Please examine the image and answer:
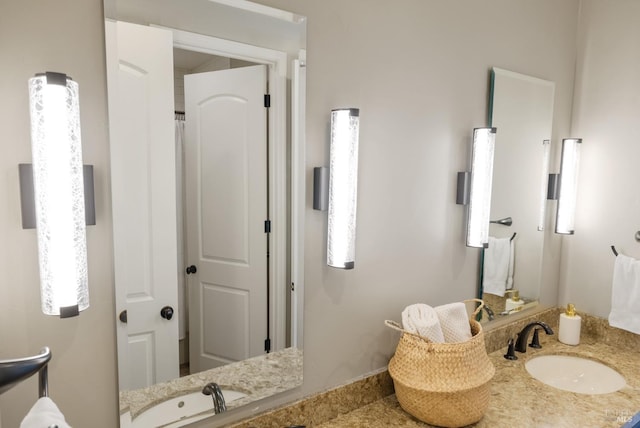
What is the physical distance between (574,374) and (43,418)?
2.01 metres

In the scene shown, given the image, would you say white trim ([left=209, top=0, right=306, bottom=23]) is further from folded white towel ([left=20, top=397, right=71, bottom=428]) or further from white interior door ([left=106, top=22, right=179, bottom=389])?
folded white towel ([left=20, top=397, right=71, bottom=428])

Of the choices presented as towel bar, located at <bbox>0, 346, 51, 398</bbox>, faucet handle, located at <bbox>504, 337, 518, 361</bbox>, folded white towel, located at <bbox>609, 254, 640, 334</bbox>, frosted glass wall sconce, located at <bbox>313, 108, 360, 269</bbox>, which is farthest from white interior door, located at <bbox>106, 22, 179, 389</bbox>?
folded white towel, located at <bbox>609, 254, 640, 334</bbox>

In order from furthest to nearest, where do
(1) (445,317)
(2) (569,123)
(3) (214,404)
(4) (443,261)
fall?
(2) (569,123)
(4) (443,261)
(1) (445,317)
(3) (214,404)

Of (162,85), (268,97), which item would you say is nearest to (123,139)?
(162,85)

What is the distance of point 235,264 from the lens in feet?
3.80

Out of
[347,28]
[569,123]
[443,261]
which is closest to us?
[347,28]

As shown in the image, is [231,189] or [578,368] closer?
[231,189]

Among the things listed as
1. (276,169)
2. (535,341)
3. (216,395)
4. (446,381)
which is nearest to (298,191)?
(276,169)

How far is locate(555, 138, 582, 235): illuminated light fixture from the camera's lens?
6.68ft

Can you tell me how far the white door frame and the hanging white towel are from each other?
3.18 ft

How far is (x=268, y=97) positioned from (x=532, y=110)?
4.53 feet

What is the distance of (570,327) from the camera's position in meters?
1.94

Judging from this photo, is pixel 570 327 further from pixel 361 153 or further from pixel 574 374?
pixel 361 153

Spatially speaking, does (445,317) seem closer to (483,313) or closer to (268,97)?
(483,313)
